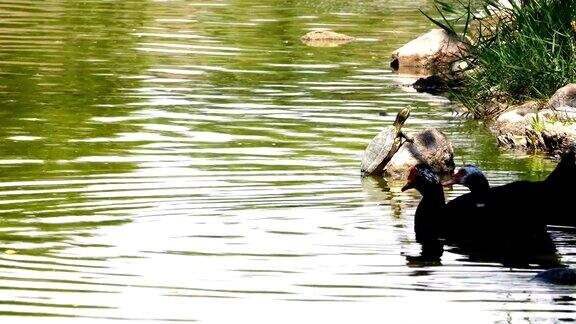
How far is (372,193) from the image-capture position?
15102 mm

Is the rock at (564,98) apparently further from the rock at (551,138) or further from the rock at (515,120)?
the rock at (551,138)

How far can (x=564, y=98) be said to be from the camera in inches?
731

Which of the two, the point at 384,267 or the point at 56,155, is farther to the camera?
the point at 56,155

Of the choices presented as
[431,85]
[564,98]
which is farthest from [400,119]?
[431,85]

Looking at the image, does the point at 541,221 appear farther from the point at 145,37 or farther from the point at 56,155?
the point at 145,37

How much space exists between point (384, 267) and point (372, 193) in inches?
138

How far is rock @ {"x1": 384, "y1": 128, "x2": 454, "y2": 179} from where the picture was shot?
54.3 feet

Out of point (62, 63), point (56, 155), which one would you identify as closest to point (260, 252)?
point (56, 155)

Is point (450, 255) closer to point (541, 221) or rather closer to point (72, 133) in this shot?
point (541, 221)

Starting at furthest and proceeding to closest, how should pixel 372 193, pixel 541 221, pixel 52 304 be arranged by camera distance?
1. pixel 372 193
2. pixel 541 221
3. pixel 52 304

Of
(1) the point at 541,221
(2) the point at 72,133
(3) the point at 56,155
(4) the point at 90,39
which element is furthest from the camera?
(4) the point at 90,39

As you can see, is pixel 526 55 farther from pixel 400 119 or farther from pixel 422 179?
pixel 422 179

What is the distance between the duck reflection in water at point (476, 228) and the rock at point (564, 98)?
550cm

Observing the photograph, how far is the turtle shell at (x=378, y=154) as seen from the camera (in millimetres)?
16255
